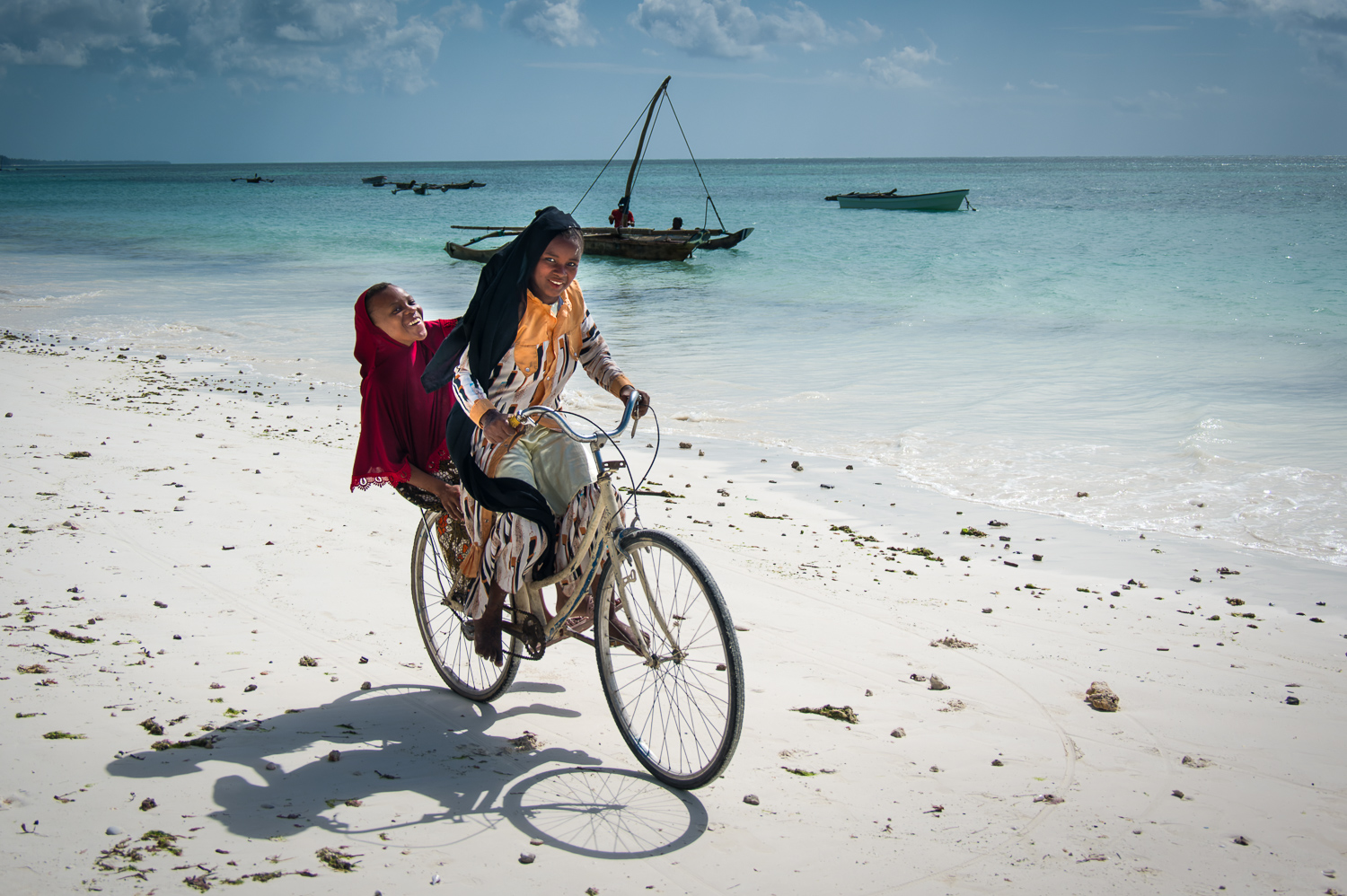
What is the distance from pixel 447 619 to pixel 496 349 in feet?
4.39

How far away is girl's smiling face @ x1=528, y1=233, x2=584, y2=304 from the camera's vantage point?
A: 2.84 metres

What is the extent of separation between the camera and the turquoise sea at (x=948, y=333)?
7461mm

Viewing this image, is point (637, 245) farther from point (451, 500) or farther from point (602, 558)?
point (602, 558)

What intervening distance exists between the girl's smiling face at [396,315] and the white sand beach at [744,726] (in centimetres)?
138

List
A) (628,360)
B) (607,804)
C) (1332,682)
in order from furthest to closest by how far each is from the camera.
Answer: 1. (628,360)
2. (1332,682)
3. (607,804)

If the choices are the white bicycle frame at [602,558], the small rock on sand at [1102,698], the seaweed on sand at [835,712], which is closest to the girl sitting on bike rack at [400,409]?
the white bicycle frame at [602,558]

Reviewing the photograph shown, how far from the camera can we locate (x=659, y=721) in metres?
3.14

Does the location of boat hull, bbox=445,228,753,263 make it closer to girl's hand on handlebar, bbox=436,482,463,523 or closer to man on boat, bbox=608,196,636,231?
man on boat, bbox=608,196,636,231

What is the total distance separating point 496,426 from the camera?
2.70 metres

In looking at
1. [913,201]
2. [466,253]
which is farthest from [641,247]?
[913,201]

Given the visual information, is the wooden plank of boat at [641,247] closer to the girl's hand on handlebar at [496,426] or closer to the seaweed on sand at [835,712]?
the seaweed on sand at [835,712]

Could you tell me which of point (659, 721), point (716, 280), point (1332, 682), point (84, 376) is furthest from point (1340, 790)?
point (716, 280)

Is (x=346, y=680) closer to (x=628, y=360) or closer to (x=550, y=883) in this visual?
(x=550, y=883)

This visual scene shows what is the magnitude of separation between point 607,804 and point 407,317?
5.86ft
